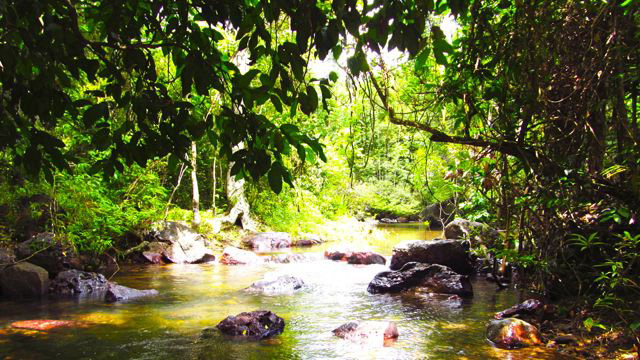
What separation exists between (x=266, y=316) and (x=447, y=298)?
10.9 feet

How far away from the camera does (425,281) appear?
837 centimetres

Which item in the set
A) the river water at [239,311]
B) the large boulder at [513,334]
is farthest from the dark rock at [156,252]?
the large boulder at [513,334]

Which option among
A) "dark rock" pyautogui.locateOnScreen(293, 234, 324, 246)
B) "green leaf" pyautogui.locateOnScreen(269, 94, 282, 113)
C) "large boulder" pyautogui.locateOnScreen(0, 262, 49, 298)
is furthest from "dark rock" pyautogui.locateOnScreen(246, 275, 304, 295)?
"dark rock" pyautogui.locateOnScreen(293, 234, 324, 246)

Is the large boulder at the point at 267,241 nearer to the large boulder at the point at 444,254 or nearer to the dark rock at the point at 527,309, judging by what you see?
the large boulder at the point at 444,254

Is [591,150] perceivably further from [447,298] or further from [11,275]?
[11,275]

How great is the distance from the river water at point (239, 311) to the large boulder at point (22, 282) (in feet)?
1.29

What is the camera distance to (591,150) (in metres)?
4.06

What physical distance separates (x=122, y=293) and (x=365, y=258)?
19.8 ft

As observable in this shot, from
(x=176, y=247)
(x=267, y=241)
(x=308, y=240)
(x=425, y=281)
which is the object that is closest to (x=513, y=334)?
(x=425, y=281)

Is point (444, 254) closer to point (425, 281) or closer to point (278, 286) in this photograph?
point (425, 281)

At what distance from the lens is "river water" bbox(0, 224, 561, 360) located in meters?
4.97

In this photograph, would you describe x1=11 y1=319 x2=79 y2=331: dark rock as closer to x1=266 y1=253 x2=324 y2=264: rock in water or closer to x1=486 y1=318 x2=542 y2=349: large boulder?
x1=486 y1=318 x2=542 y2=349: large boulder

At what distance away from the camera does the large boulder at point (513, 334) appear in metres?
5.04

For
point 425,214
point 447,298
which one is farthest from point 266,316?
point 425,214
